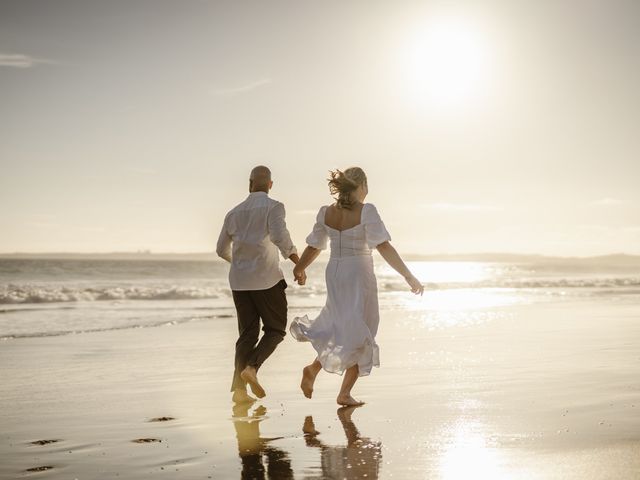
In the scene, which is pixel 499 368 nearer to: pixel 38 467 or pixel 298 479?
pixel 298 479

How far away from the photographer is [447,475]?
13.8 feet

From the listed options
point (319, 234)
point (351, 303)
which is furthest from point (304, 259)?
point (351, 303)

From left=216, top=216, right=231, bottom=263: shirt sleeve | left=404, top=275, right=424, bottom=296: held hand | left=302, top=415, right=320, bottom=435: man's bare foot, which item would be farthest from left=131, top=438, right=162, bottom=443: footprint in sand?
left=404, top=275, right=424, bottom=296: held hand

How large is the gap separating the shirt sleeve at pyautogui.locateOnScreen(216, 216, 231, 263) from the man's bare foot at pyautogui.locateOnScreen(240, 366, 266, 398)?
1151mm

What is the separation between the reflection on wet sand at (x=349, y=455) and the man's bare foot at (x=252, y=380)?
3.75 ft

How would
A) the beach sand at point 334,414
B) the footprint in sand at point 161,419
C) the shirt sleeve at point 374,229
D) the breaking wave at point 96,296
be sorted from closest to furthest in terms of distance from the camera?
the beach sand at point 334,414 < the footprint in sand at point 161,419 < the shirt sleeve at point 374,229 < the breaking wave at point 96,296

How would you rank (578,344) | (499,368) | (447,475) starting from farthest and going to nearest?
(578,344) → (499,368) → (447,475)

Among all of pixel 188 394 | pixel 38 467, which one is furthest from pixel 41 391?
pixel 38 467

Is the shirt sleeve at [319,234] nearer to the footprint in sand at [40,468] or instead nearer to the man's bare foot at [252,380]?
the man's bare foot at [252,380]

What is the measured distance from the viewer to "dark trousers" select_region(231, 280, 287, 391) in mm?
7082

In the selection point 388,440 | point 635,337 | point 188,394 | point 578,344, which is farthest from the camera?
point 635,337

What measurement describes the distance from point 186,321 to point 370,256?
1081 centimetres

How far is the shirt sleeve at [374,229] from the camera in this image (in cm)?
645

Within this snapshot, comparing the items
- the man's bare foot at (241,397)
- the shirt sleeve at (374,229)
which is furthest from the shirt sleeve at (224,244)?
the shirt sleeve at (374,229)
